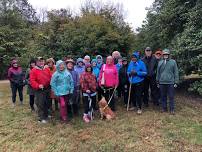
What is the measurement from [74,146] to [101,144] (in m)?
0.58

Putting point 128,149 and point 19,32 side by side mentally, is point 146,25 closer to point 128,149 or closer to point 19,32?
point 128,149

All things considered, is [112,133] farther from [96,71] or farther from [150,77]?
[150,77]

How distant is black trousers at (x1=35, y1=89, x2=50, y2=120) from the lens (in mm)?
9031

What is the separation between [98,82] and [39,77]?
1801 mm

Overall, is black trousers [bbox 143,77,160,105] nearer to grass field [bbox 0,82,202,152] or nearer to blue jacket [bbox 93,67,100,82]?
grass field [bbox 0,82,202,152]

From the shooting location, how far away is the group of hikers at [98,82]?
8977mm

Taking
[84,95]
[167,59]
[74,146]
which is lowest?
[74,146]

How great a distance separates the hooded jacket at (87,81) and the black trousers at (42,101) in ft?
3.26

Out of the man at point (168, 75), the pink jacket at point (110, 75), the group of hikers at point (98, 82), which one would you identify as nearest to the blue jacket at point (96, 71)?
the group of hikers at point (98, 82)

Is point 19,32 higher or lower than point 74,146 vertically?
higher

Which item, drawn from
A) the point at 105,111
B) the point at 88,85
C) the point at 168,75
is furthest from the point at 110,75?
the point at 168,75

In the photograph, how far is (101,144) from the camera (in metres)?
7.11

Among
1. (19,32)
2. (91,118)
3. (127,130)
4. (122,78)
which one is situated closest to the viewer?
(127,130)

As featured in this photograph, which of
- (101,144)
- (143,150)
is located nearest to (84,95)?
(101,144)
